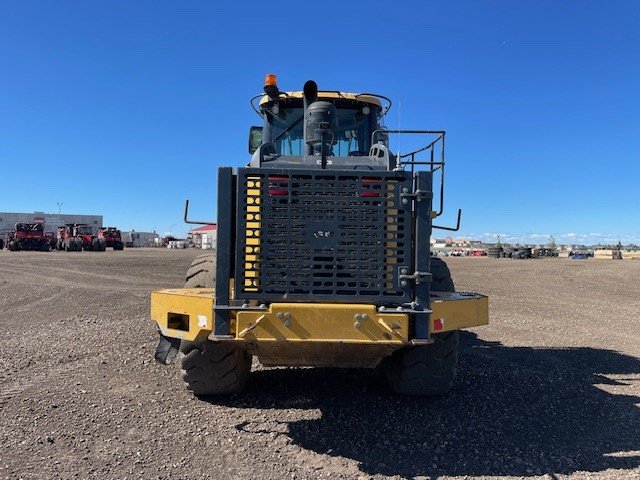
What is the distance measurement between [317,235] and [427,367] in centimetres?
168

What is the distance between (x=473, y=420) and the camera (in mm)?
4539

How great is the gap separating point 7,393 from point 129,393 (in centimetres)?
109

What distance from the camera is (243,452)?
12.7ft

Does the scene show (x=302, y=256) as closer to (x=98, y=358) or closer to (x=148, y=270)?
(x=98, y=358)

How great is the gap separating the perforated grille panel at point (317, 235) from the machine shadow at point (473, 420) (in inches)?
45.4

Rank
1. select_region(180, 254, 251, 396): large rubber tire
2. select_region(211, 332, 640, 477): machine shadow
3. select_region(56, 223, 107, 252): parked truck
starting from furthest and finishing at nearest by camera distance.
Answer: select_region(56, 223, 107, 252): parked truck < select_region(180, 254, 251, 396): large rubber tire < select_region(211, 332, 640, 477): machine shadow

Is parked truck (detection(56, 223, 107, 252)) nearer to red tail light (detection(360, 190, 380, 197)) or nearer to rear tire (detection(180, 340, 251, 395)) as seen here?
rear tire (detection(180, 340, 251, 395))

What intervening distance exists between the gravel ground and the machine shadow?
2 centimetres

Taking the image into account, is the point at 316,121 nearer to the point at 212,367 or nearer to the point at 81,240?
the point at 212,367

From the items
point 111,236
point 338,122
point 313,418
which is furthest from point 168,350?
point 111,236

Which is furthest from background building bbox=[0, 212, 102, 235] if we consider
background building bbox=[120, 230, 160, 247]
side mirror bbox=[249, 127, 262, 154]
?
side mirror bbox=[249, 127, 262, 154]

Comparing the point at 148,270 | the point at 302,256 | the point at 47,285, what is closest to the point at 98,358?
the point at 302,256

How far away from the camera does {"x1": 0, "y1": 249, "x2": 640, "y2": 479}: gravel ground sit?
369cm

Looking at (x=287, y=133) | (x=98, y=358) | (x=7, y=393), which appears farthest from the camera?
(x=98, y=358)
